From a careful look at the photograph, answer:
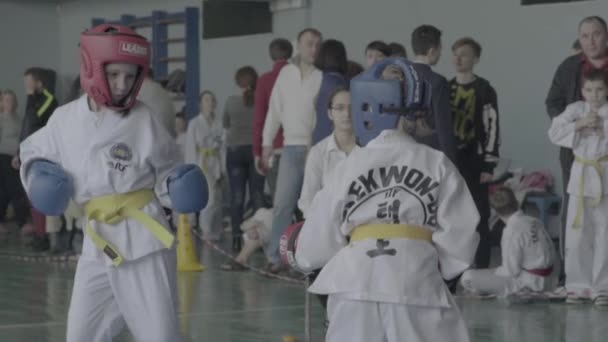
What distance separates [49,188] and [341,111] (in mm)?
2780

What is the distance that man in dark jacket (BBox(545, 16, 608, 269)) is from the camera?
839cm

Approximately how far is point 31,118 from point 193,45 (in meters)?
6.17

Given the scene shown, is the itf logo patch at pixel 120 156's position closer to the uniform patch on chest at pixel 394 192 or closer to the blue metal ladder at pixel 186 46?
the uniform patch on chest at pixel 394 192

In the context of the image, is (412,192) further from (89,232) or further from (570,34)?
(570,34)

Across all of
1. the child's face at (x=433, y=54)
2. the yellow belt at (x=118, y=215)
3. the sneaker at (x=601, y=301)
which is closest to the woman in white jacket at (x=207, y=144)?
the child's face at (x=433, y=54)

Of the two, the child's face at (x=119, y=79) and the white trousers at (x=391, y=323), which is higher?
the child's face at (x=119, y=79)

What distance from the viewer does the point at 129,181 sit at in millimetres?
4961

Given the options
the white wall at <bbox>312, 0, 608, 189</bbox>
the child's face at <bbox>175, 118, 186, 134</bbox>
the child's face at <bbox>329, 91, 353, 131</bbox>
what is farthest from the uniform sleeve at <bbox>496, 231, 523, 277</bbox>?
the child's face at <bbox>175, 118, 186, 134</bbox>

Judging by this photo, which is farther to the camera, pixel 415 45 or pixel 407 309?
pixel 415 45

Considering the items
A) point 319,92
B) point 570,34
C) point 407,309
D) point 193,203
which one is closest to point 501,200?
point 319,92

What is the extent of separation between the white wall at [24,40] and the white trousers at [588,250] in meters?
12.9

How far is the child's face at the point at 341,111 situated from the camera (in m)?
7.23

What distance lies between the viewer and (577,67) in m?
8.64

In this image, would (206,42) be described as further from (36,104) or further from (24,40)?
(36,104)
